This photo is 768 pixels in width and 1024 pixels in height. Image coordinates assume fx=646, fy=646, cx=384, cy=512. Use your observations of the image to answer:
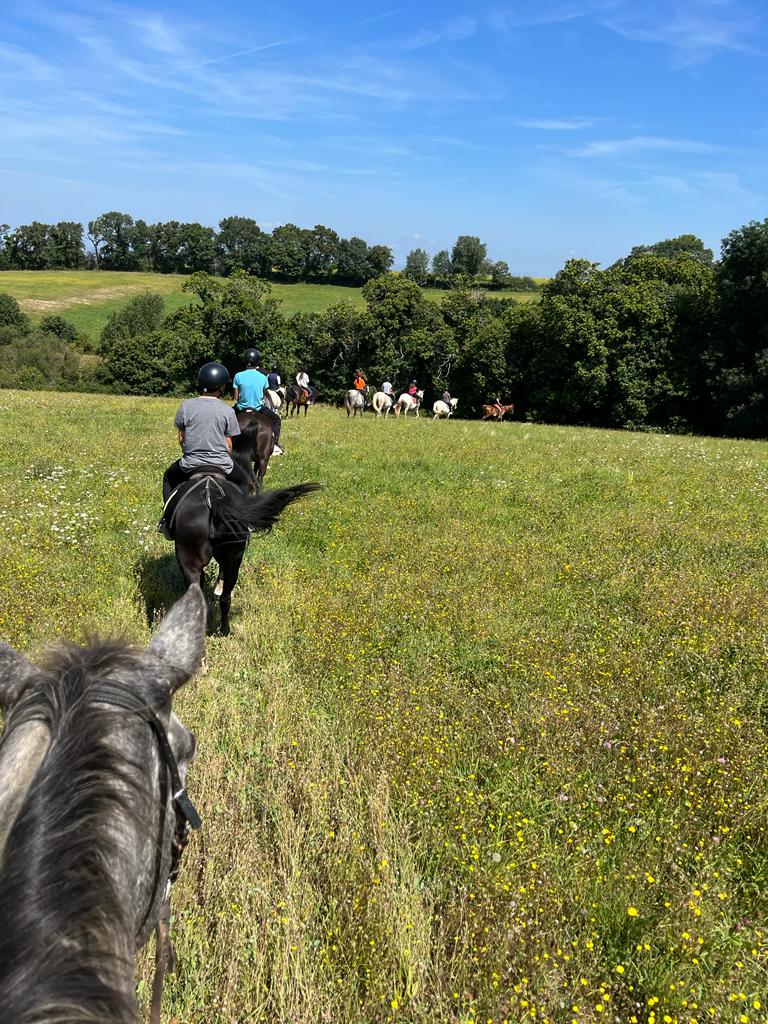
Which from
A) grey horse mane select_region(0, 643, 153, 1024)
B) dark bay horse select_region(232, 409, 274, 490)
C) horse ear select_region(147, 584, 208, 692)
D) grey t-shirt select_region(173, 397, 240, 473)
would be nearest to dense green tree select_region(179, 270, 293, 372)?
dark bay horse select_region(232, 409, 274, 490)

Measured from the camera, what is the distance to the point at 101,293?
99.4 m

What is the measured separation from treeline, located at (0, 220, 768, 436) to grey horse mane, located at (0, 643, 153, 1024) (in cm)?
4114

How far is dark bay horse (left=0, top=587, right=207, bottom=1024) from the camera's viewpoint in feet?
4.61

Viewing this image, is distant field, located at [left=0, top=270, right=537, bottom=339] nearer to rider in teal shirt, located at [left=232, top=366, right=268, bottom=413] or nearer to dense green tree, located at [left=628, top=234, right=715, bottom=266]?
dense green tree, located at [left=628, top=234, right=715, bottom=266]

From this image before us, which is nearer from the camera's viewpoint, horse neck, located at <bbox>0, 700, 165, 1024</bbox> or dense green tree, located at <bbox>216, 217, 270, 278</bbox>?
horse neck, located at <bbox>0, 700, 165, 1024</bbox>

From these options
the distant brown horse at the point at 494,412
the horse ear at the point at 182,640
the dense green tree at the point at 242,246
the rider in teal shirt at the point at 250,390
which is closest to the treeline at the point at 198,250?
the dense green tree at the point at 242,246

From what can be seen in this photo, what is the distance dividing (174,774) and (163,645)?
26.0 inches

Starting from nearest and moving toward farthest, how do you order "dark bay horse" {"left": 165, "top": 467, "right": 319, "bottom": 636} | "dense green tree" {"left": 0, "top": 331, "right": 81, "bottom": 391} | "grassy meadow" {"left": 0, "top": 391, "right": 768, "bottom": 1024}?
"grassy meadow" {"left": 0, "top": 391, "right": 768, "bottom": 1024} → "dark bay horse" {"left": 165, "top": 467, "right": 319, "bottom": 636} → "dense green tree" {"left": 0, "top": 331, "right": 81, "bottom": 391}

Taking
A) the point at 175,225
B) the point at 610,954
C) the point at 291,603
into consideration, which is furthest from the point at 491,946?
the point at 175,225

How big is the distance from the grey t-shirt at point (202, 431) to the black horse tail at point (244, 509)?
20.6 inches

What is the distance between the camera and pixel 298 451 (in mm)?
19672

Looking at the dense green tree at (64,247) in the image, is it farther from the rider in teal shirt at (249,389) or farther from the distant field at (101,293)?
the rider in teal shirt at (249,389)

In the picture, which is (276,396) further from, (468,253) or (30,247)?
(30,247)

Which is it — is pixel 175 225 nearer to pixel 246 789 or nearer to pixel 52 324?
pixel 52 324
